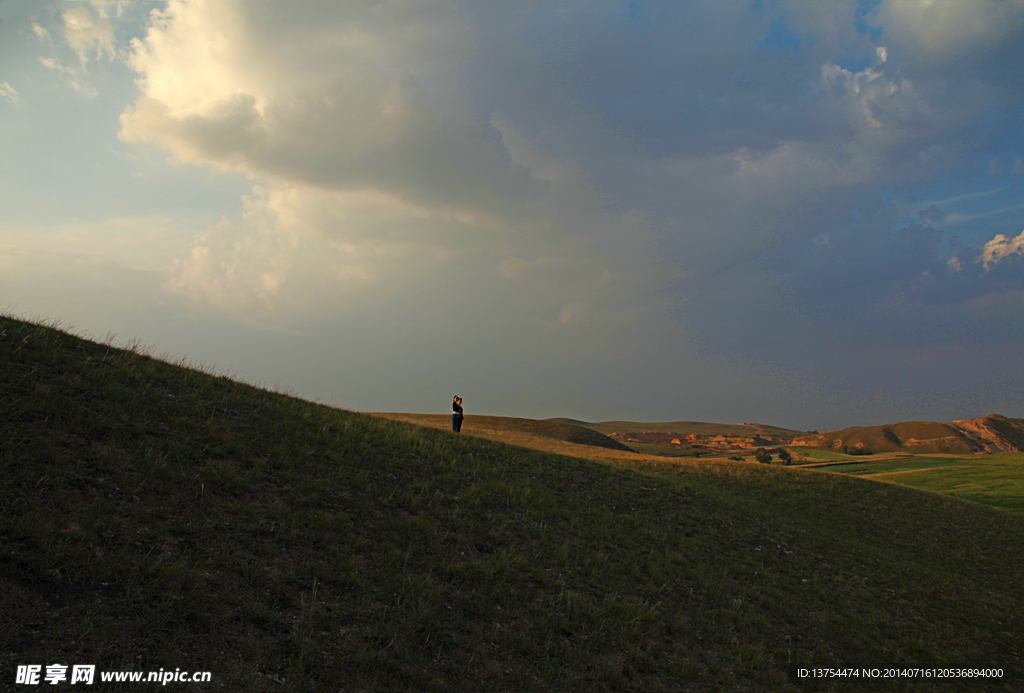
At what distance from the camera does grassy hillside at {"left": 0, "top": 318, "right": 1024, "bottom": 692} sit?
6074 mm

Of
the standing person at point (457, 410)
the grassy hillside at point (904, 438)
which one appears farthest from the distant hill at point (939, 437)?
the standing person at point (457, 410)

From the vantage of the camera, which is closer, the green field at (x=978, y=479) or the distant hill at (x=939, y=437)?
the green field at (x=978, y=479)

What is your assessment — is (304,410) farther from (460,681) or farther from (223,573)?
(460,681)

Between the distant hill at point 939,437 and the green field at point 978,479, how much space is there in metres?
50.5

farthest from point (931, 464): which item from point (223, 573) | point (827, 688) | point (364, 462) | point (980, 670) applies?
point (223, 573)

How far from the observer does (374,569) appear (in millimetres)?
8609

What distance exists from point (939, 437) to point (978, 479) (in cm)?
7800

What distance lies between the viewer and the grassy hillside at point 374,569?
6074mm

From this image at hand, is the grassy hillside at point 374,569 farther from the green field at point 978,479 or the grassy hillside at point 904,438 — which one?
the grassy hillside at point 904,438

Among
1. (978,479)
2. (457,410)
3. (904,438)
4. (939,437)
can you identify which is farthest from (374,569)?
(904,438)

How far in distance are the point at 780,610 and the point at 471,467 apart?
996cm

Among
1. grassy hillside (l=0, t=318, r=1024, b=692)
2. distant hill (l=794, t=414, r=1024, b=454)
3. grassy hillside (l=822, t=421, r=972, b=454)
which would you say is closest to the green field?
grassy hillside (l=0, t=318, r=1024, b=692)

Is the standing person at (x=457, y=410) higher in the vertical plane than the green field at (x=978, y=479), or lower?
higher

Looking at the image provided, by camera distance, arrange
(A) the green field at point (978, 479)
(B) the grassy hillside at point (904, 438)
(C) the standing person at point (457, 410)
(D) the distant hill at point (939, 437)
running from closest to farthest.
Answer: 1. (C) the standing person at point (457, 410)
2. (A) the green field at point (978, 479)
3. (D) the distant hill at point (939, 437)
4. (B) the grassy hillside at point (904, 438)
